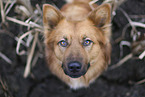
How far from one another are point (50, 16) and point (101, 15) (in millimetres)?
758

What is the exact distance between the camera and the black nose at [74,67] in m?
1.92

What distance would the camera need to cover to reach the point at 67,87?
3184 millimetres

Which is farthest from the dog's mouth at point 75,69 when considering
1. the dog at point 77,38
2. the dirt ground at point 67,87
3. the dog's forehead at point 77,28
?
the dirt ground at point 67,87

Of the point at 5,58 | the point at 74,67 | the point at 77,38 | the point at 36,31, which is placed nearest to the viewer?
the point at 74,67

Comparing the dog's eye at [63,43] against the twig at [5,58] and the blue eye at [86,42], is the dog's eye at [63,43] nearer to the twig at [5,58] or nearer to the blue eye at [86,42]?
the blue eye at [86,42]

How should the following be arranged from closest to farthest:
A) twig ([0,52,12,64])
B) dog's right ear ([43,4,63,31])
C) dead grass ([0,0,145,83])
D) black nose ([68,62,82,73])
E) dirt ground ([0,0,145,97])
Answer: black nose ([68,62,82,73]), dog's right ear ([43,4,63,31]), dead grass ([0,0,145,83]), dirt ground ([0,0,145,97]), twig ([0,52,12,64])

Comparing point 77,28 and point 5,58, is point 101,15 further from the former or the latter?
point 5,58

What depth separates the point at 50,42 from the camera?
2.33 metres

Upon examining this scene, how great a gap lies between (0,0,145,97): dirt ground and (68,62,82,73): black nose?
1.32 m

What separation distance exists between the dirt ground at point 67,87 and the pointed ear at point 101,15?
102 centimetres

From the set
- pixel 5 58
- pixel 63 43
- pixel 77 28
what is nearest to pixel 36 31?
pixel 63 43

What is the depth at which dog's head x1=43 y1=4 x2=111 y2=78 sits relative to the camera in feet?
6.56

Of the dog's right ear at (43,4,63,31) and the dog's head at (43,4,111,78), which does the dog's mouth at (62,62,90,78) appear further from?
the dog's right ear at (43,4,63,31)

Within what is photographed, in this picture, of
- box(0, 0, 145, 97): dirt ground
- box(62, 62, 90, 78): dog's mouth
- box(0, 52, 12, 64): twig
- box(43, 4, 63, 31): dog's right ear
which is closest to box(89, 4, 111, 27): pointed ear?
box(43, 4, 63, 31): dog's right ear
